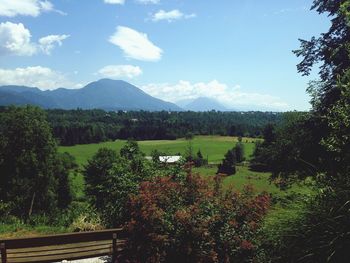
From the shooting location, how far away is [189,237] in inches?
323

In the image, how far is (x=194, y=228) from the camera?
8.09 metres

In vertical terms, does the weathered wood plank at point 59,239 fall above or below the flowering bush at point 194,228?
below

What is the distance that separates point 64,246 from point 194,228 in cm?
402

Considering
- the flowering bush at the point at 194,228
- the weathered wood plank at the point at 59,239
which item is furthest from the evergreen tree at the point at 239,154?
the flowering bush at the point at 194,228

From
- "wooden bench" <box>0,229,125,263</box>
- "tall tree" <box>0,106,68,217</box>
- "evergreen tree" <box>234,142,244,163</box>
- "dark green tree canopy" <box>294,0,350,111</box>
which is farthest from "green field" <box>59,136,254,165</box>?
"wooden bench" <box>0,229,125,263</box>

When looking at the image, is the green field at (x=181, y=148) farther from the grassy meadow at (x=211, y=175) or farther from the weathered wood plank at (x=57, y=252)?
the weathered wood plank at (x=57, y=252)

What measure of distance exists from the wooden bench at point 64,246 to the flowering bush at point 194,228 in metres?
1.04

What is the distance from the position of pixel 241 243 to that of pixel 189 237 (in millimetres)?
978

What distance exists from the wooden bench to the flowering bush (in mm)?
1038

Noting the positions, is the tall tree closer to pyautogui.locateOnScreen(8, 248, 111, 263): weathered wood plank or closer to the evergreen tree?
pyautogui.locateOnScreen(8, 248, 111, 263): weathered wood plank

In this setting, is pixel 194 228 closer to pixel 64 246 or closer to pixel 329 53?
pixel 64 246

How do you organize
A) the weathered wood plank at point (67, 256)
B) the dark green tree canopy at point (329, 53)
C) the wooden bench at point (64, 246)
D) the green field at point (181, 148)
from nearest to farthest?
the wooden bench at point (64, 246) → the weathered wood plank at point (67, 256) → the dark green tree canopy at point (329, 53) → the green field at point (181, 148)

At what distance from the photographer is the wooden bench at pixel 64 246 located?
9266 millimetres

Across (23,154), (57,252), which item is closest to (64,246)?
(57,252)
